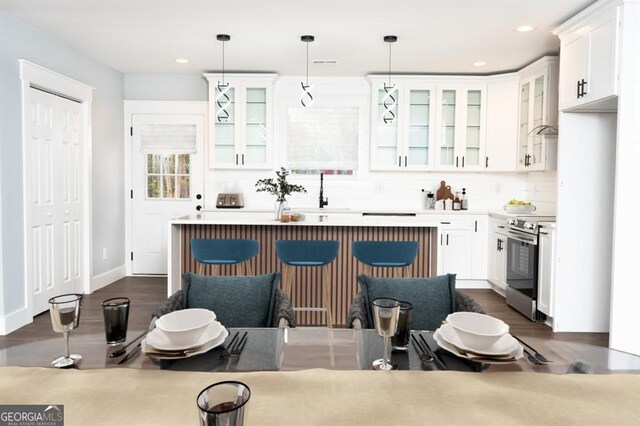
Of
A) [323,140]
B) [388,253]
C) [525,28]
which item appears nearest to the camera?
[388,253]

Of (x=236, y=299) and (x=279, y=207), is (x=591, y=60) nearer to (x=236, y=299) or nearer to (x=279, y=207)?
(x=279, y=207)

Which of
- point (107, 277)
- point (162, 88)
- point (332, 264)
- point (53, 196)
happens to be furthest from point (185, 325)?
point (162, 88)

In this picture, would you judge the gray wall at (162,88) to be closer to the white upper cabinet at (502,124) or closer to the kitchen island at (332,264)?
the kitchen island at (332,264)

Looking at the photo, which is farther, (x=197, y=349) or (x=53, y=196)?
(x=53, y=196)

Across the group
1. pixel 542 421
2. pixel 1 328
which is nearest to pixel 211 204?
pixel 1 328

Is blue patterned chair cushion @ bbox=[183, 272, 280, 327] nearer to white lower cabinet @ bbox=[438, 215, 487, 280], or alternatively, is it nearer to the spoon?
the spoon

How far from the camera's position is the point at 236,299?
2.39 meters

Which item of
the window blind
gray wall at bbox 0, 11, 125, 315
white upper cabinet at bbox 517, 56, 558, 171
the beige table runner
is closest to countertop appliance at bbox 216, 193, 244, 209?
the window blind

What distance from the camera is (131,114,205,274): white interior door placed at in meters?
6.79

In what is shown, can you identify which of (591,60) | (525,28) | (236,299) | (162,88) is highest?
(525,28)

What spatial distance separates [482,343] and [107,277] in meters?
5.81

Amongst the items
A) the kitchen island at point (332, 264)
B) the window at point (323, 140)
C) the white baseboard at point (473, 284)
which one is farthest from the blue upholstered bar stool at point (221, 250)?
the white baseboard at point (473, 284)

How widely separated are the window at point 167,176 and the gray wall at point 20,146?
1.32 feet

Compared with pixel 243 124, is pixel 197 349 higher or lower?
lower
